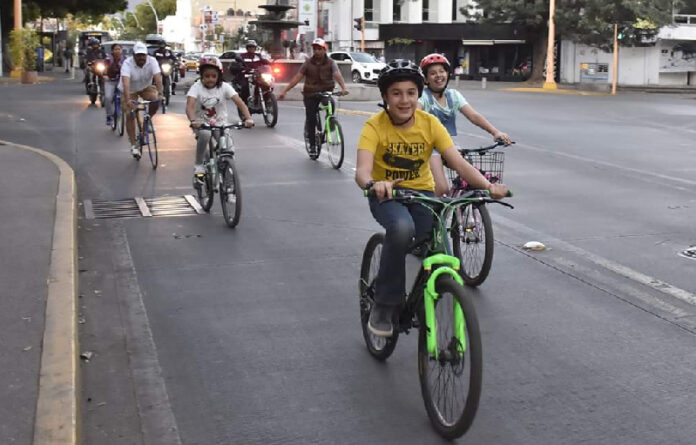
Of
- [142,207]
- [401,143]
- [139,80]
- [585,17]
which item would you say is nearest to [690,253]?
[401,143]

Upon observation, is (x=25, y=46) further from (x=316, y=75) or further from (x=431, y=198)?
(x=431, y=198)

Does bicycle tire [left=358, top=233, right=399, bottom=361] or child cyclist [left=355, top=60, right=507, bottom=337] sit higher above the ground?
child cyclist [left=355, top=60, right=507, bottom=337]

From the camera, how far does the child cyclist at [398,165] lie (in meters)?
5.22

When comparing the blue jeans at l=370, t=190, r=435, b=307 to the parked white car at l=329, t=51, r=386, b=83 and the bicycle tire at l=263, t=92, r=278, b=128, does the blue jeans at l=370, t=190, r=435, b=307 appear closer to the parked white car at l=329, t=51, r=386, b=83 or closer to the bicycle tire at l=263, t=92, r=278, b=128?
the bicycle tire at l=263, t=92, r=278, b=128

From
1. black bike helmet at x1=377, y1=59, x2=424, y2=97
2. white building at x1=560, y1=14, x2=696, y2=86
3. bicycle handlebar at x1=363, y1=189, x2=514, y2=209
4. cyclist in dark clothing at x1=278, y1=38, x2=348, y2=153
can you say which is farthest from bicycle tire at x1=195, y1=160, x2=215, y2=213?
white building at x1=560, y1=14, x2=696, y2=86

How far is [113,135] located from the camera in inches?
773

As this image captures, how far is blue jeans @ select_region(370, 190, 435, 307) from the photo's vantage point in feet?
16.9

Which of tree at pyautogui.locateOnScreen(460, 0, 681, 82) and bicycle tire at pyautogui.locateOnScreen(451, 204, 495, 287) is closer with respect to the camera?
bicycle tire at pyautogui.locateOnScreen(451, 204, 495, 287)

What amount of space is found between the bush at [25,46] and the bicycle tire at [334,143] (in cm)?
3051

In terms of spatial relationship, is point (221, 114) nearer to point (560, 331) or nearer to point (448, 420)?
point (560, 331)

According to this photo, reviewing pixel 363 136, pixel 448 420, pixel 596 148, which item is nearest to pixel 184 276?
pixel 363 136

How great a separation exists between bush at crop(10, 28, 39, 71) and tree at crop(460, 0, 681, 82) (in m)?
26.9

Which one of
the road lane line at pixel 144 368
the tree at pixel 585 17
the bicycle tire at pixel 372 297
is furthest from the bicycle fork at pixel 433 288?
the tree at pixel 585 17

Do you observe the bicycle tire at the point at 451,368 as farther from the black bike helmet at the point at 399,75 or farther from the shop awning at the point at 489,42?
the shop awning at the point at 489,42
